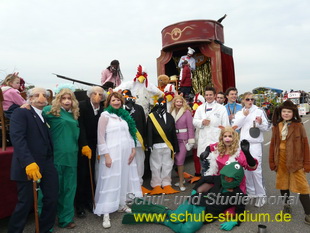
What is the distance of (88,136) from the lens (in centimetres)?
378

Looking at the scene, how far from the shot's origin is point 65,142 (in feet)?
10.4

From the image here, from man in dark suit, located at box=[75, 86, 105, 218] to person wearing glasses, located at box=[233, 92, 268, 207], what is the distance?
229 cm

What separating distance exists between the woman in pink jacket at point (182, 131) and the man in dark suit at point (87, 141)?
1.57 meters

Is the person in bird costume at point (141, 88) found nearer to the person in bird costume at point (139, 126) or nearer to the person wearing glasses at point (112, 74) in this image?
the person in bird costume at point (139, 126)

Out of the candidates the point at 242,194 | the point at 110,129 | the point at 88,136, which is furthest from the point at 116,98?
the point at 242,194

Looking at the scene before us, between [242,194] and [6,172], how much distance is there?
3023 millimetres

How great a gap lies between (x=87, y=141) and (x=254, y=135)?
2589 millimetres

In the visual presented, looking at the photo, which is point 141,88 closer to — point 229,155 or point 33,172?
point 229,155

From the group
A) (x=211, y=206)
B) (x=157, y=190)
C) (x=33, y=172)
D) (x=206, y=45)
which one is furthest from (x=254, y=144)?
(x=206, y=45)

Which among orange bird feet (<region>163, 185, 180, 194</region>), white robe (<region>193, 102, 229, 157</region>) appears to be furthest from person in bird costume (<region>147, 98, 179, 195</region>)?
white robe (<region>193, 102, 229, 157</region>)

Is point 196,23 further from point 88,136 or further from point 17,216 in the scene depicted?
point 17,216

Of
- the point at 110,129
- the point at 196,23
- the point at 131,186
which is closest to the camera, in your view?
the point at 110,129

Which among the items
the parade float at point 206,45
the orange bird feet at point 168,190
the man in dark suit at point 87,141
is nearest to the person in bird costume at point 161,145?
the orange bird feet at point 168,190

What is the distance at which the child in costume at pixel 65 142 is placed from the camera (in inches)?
123
